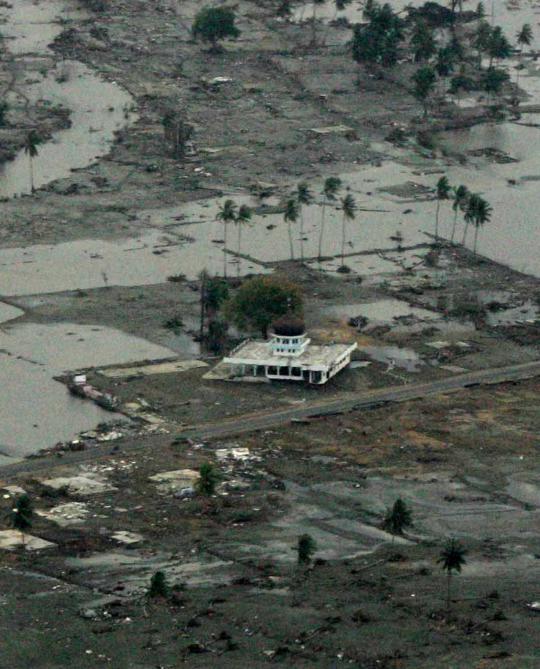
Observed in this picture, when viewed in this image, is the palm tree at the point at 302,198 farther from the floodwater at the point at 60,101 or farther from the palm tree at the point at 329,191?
the floodwater at the point at 60,101

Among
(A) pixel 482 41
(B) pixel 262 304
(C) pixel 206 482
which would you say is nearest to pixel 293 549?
(C) pixel 206 482

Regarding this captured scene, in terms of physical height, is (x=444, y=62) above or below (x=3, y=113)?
above

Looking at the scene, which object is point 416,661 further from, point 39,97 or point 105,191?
point 39,97


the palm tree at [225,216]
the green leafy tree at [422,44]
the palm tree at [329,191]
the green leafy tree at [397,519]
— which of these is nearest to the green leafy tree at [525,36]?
the green leafy tree at [422,44]

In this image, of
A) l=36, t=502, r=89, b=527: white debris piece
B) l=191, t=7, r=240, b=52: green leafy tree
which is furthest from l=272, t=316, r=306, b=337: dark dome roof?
l=191, t=7, r=240, b=52: green leafy tree

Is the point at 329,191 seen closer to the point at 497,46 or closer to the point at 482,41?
the point at 497,46

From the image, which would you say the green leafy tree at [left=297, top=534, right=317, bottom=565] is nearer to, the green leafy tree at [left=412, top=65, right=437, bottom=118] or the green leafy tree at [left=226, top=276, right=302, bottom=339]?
the green leafy tree at [left=226, top=276, right=302, bottom=339]
